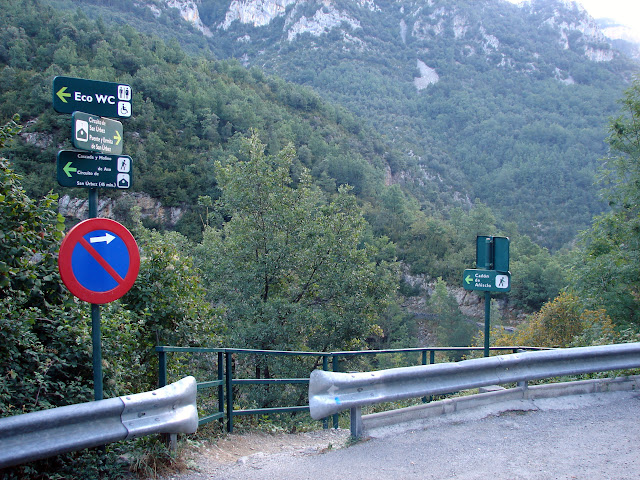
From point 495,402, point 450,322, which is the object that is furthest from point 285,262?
point 450,322

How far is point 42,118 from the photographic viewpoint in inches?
1946

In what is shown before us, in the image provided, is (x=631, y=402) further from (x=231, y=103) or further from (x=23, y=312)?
(x=231, y=103)

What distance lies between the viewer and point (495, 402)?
18.0 feet

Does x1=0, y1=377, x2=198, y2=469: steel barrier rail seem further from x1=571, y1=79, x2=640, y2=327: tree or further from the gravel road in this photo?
x1=571, y1=79, x2=640, y2=327: tree

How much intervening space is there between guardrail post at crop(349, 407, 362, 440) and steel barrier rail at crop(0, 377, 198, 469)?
4.56ft

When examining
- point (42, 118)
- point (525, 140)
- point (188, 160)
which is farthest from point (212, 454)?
point (525, 140)

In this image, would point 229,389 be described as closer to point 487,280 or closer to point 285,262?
point 487,280

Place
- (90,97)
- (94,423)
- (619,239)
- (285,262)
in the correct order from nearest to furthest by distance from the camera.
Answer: (94,423) → (90,97) → (285,262) → (619,239)

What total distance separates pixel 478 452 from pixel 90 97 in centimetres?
412

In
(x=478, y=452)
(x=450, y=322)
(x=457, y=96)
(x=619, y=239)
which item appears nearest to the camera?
(x=478, y=452)

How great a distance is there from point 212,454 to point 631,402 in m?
4.60

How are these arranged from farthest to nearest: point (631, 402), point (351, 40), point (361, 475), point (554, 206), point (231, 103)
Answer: point (351, 40), point (554, 206), point (231, 103), point (631, 402), point (361, 475)

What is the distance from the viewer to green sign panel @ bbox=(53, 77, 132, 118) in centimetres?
353

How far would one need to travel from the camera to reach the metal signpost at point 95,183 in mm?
3305
